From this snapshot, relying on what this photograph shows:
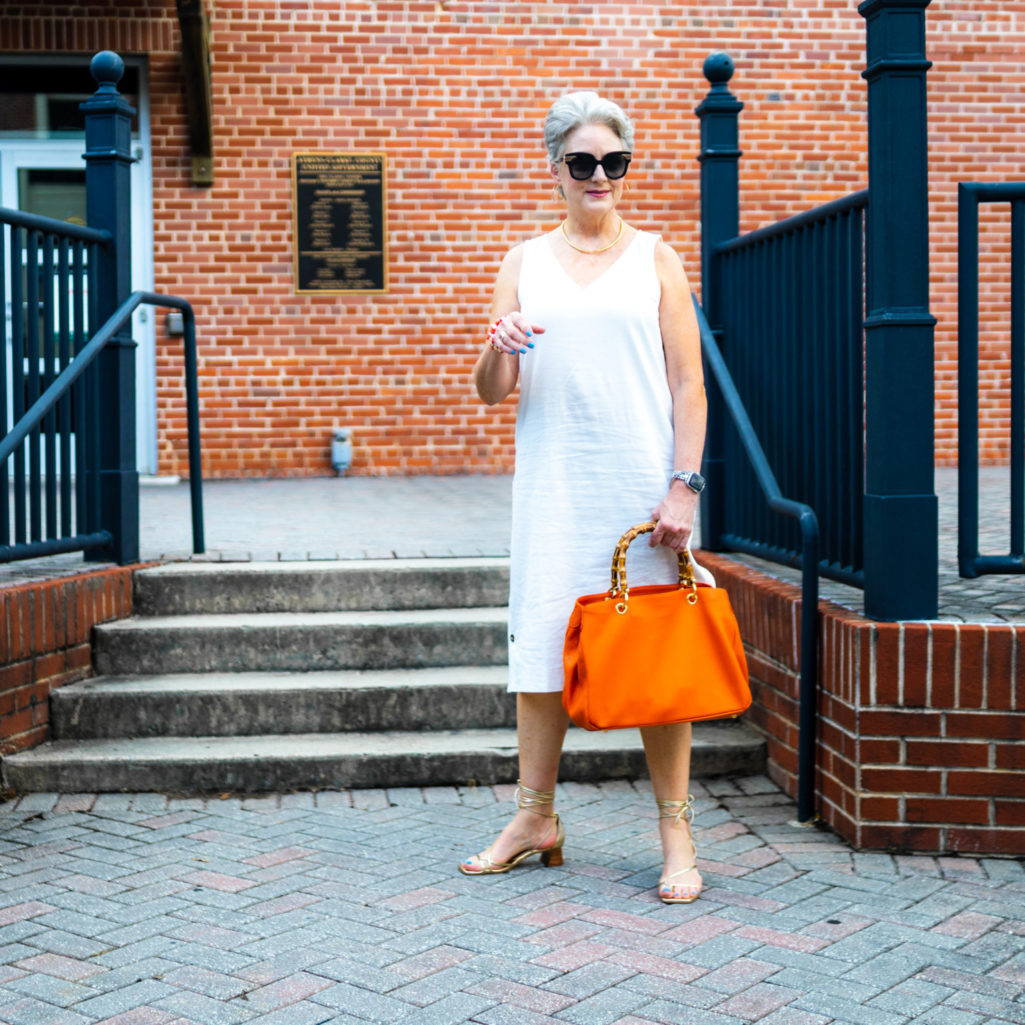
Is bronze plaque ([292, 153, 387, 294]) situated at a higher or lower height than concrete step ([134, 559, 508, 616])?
higher

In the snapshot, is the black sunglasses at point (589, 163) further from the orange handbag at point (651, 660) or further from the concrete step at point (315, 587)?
the concrete step at point (315, 587)

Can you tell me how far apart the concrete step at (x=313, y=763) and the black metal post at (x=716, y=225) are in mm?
1167

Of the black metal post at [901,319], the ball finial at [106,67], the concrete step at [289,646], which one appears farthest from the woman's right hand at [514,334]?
the ball finial at [106,67]

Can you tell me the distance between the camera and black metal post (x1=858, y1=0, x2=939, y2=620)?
3.50 meters

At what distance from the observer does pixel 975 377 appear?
12.0 ft

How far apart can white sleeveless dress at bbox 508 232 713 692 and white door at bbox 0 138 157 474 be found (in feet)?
21.7

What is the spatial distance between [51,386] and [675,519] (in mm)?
2345

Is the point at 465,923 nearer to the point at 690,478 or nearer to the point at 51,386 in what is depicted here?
the point at 690,478

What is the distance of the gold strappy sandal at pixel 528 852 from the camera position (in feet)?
11.2

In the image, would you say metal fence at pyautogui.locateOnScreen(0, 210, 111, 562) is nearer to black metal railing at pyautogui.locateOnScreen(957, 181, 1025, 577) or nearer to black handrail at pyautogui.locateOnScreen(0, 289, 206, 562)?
black handrail at pyautogui.locateOnScreen(0, 289, 206, 562)

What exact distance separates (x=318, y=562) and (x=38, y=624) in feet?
3.57

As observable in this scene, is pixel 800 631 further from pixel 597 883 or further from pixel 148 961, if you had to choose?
pixel 148 961

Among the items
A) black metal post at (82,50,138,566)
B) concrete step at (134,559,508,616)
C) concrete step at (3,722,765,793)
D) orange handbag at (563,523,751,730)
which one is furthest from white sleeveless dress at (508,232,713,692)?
black metal post at (82,50,138,566)

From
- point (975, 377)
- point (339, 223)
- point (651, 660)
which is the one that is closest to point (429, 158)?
point (339, 223)
